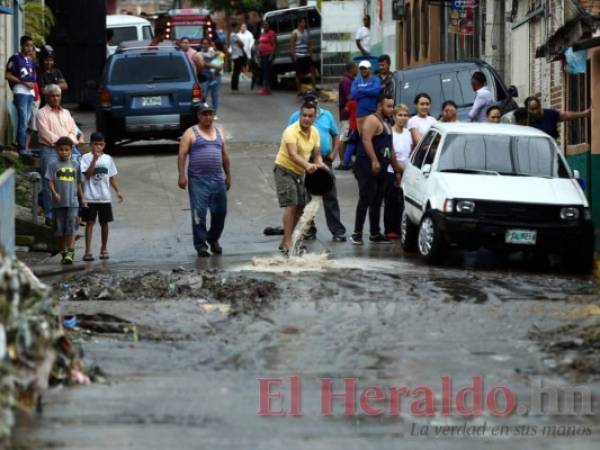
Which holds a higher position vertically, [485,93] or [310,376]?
[485,93]

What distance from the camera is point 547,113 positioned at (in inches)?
853

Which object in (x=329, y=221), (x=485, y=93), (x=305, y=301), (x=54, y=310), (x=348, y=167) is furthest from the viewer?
(x=348, y=167)

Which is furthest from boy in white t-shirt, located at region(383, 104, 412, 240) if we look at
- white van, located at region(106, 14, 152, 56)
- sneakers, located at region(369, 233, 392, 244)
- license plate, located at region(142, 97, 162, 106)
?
white van, located at region(106, 14, 152, 56)

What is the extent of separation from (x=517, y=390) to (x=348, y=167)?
18.0 m

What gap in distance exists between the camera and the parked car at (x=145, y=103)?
1180 inches

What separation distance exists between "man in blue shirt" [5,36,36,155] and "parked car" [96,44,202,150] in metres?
3.81

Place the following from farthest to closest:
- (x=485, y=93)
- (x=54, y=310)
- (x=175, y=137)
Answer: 1. (x=175, y=137)
2. (x=485, y=93)
3. (x=54, y=310)

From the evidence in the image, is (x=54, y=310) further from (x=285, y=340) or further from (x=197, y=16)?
(x=197, y=16)

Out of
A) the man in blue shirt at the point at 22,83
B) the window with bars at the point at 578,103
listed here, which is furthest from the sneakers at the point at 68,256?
the window with bars at the point at 578,103

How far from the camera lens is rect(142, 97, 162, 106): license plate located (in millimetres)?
29984

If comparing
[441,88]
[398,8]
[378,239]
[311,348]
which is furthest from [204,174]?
[398,8]

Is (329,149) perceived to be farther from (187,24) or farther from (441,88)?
(187,24)

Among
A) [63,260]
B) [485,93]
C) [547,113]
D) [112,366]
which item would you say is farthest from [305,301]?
[485,93]

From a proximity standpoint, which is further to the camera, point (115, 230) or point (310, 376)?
point (115, 230)
